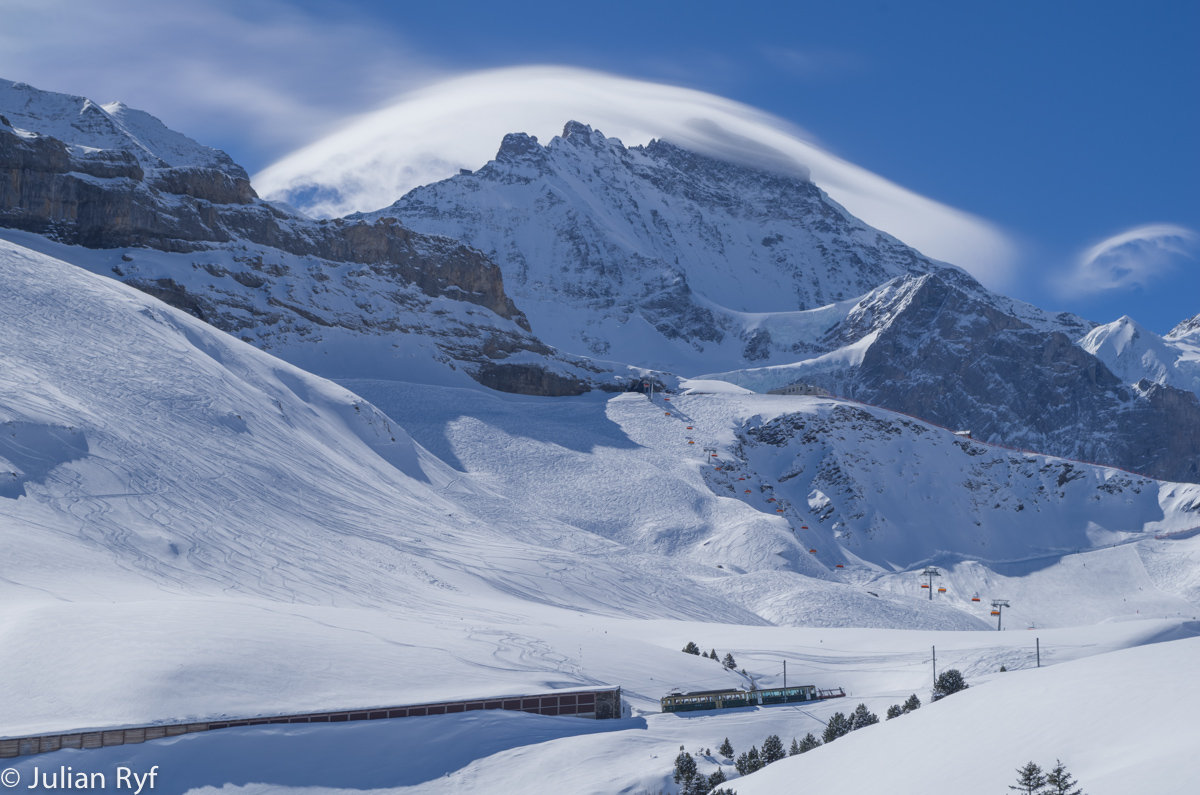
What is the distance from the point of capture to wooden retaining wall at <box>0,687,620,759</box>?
2805 cm

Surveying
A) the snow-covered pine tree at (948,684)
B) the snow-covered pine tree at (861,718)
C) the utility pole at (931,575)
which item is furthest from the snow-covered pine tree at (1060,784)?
the utility pole at (931,575)

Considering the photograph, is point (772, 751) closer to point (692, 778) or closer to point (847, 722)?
point (692, 778)

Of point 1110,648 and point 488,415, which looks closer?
point 1110,648

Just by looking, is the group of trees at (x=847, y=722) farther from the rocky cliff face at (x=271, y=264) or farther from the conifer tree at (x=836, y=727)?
the rocky cliff face at (x=271, y=264)

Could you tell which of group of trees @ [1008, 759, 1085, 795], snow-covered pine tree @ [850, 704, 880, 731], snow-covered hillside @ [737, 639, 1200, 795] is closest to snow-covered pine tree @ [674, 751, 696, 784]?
snow-covered hillside @ [737, 639, 1200, 795]

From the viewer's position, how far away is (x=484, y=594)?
57.8m

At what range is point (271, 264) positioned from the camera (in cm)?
12594

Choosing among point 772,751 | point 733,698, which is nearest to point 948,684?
point 733,698

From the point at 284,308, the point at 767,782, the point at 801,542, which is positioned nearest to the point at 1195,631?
the point at 767,782

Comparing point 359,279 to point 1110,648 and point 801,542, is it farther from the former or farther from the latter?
point 1110,648

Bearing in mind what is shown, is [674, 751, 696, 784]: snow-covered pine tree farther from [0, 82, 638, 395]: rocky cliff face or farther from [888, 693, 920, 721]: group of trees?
[0, 82, 638, 395]: rocky cliff face

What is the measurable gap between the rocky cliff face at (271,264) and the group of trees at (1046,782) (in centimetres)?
10531

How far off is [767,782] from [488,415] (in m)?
84.0

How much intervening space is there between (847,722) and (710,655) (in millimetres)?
11860
